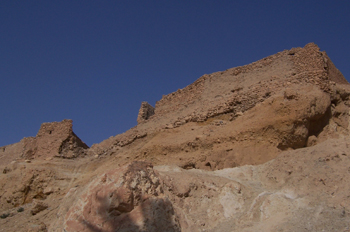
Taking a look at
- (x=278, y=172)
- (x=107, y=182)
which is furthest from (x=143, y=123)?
(x=107, y=182)

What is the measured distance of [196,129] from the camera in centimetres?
1341

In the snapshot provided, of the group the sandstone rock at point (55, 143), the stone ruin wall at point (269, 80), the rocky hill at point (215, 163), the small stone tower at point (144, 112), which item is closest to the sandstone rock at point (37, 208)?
the rocky hill at point (215, 163)

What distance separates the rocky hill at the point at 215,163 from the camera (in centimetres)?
627

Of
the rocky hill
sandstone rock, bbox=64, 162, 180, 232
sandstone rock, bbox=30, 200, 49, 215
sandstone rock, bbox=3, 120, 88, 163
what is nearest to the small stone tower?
the rocky hill

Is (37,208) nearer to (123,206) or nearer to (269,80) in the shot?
(123,206)

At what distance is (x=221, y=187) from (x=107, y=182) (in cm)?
270

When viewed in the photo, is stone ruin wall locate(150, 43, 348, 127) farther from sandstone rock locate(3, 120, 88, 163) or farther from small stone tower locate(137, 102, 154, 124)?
sandstone rock locate(3, 120, 88, 163)

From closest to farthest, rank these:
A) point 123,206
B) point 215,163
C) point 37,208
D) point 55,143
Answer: point 123,206, point 215,163, point 37,208, point 55,143

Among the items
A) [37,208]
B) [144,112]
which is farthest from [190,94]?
[37,208]

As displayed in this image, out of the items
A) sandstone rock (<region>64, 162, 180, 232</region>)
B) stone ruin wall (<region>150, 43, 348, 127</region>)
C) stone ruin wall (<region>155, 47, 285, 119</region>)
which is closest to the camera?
sandstone rock (<region>64, 162, 180, 232</region>)

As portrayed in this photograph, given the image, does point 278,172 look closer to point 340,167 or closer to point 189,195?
point 340,167

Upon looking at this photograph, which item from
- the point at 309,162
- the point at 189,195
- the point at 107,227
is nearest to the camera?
the point at 107,227

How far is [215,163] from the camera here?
1117cm

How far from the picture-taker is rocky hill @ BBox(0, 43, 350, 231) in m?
6.27
